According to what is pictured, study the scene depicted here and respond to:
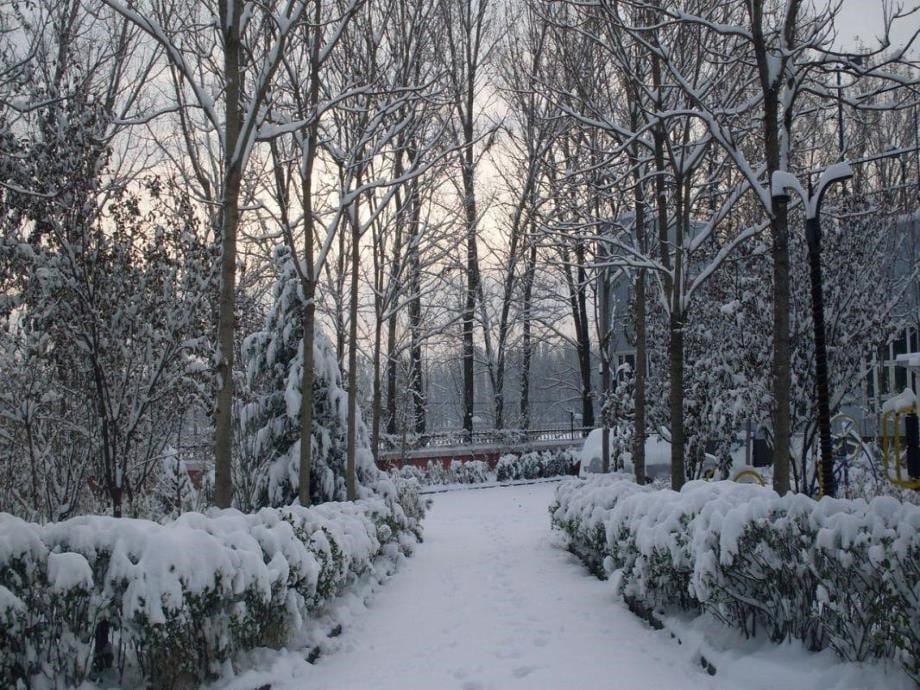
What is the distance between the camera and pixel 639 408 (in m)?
11.9

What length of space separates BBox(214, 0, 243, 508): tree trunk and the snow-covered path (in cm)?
184

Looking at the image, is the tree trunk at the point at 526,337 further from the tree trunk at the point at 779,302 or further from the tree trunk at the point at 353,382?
the tree trunk at the point at 779,302

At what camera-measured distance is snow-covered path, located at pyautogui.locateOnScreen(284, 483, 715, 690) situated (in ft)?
18.3

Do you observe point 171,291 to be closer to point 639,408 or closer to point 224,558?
point 224,558

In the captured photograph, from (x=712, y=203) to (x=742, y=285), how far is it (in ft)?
8.93

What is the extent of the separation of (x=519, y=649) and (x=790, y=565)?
2.24 meters

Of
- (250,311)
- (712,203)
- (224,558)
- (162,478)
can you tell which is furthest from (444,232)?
(224,558)

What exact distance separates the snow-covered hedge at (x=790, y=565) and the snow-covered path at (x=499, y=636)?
0.56 metres

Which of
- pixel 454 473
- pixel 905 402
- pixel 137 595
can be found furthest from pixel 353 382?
pixel 454 473

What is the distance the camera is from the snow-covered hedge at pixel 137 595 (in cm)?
439

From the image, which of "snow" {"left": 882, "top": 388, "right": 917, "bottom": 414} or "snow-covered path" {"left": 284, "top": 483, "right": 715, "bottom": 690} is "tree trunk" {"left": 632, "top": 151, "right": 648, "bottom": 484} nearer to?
"snow-covered path" {"left": 284, "top": 483, "right": 715, "bottom": 690}

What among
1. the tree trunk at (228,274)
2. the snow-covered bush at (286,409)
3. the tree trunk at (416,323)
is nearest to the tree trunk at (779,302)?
the tree trunk at (228,274)

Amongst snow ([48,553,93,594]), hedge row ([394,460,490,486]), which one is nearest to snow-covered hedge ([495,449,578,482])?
hedge row ([394,460,490,486])

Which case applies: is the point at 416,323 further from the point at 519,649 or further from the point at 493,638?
the point at 519,649
